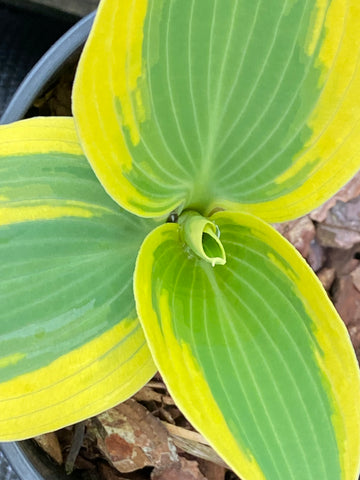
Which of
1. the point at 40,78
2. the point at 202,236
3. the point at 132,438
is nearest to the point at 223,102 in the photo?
the point at 202,236

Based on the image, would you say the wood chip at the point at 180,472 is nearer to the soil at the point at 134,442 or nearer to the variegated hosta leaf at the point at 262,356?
the soil at the point at 134,442

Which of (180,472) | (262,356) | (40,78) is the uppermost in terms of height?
(40,78)

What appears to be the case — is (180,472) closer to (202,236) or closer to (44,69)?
(202,236)

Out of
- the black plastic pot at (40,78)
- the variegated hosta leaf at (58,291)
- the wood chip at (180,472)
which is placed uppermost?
the black plastic pot at (40,78)

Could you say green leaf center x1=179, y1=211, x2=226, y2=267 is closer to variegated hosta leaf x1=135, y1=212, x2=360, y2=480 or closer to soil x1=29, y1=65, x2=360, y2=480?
variegated hosta leaf x1=135, y1=212, x2=360, y2=480

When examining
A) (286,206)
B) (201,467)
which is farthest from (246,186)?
Answer: (201,467)

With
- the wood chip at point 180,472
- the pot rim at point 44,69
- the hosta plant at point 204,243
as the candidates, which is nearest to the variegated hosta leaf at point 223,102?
the hosta plant at point 204,243

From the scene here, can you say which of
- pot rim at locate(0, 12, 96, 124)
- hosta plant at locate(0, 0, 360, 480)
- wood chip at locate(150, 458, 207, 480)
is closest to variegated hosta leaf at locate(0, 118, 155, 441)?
hosta plant at locate(0, 0, 360, 480)
